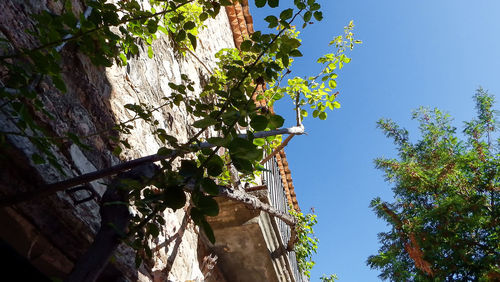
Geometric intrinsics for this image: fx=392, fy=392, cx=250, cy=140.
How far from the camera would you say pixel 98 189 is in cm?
170

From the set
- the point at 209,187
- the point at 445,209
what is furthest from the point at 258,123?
the point at 445,209

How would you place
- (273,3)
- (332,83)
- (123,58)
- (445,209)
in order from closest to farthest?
(273,3) → (123,58) → (332,83) → (445,209)

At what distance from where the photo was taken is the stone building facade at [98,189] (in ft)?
4.38

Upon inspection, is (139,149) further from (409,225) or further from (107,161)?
(409,225)

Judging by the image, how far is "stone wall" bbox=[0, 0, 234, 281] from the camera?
1328mm

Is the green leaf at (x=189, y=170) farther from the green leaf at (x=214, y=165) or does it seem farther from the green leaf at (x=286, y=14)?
the green leaf at (x=286, y=14)

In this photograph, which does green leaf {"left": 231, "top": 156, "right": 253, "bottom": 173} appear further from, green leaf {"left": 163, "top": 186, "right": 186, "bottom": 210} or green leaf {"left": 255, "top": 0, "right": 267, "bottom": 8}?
green leaf {"left": 255, "top": 0, "right": 267, "bottom": 8}

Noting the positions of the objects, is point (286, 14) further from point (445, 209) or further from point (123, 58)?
point (445, 209)

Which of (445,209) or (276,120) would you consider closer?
(276,120)

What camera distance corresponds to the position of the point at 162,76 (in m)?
2.89

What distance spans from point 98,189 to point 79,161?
15cm

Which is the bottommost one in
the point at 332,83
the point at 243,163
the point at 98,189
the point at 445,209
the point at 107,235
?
the point at 107,235

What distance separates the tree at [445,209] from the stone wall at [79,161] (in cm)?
696

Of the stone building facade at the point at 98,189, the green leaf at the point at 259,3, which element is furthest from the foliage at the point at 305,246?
the green leaf at the point at 259,3
